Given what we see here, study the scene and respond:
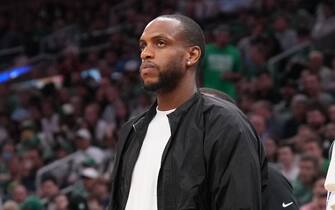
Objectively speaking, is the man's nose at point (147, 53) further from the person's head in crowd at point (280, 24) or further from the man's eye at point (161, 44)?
the person's head in crowd at point (280, 24)

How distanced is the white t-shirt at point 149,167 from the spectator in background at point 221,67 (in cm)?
672

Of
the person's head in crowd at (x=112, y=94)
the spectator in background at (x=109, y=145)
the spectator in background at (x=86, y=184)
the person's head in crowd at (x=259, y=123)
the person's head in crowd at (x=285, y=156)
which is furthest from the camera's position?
the person's head in crowd at (x=112, y=94)

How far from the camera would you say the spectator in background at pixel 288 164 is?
294 inches

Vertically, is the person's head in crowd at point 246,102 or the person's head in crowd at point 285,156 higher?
the person's head in crowd at point 246,102

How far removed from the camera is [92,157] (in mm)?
9906

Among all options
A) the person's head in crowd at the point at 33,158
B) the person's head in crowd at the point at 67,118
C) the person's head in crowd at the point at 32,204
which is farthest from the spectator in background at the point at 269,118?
the person's head in crowd at the point at 67,118

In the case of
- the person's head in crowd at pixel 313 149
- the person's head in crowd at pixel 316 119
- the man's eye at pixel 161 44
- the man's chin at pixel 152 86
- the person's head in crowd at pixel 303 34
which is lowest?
the person's head in crowd at pixel 313 149

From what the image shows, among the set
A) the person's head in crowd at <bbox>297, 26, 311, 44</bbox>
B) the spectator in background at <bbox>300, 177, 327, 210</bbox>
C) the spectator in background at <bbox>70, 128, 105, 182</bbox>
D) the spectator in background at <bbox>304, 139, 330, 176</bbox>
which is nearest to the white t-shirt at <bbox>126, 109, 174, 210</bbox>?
the spectator in background at <bbox>300, 177, 327, 210</bbox>

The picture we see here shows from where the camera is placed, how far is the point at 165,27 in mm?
3158

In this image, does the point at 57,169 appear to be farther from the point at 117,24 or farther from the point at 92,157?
the point at 117,24

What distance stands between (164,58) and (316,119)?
17.5 ft

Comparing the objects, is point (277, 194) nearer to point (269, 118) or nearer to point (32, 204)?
point (32, 204)

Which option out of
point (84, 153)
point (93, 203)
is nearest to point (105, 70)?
point (84, 153)

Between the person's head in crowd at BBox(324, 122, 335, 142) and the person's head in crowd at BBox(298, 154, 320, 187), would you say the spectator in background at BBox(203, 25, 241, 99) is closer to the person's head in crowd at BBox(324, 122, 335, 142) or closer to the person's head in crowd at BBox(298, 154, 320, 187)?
the person's head in crowd at BBox(324, 122, 335, 142)
